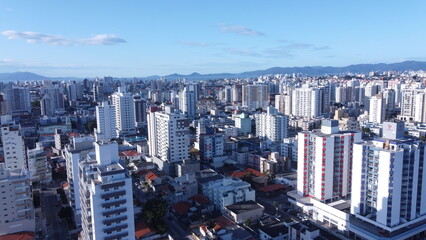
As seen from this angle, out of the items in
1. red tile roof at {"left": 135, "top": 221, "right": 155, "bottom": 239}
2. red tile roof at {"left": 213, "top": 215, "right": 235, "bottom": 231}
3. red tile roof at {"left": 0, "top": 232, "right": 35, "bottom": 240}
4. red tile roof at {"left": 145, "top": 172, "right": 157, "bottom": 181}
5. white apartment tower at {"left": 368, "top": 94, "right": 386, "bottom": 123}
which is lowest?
red tile roof at {"left": 213, "top": 215, "right": 235, "bottom": 231}

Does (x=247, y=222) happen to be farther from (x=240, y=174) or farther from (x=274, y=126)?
(x=274, y=126)

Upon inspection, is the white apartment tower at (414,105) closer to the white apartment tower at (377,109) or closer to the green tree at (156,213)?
the white apartment tower at (377,109)

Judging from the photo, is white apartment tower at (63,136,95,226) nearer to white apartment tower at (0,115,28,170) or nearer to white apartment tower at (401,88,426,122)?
white apartment tower at (0,115,28,170)

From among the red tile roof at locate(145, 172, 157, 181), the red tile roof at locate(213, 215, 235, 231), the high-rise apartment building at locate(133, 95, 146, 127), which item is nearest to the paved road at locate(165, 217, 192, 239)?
A: the red tile roof at locate(213, 215, 235, 231)

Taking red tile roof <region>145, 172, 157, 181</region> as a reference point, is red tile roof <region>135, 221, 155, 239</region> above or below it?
below

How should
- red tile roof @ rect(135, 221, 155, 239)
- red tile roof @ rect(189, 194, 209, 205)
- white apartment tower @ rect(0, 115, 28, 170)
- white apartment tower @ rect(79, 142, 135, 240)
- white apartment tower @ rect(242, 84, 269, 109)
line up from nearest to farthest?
white apartment tower @ rect(79, 142, 135, 240)
red tile roof @ rect(135, 221, 155, 239)
red tile roof @ rect(189, 194, 209, 205)
white apartment tower @ rect(0, 115, 28, 170)
white apartment tower @ rect(242, 84, 269, 109)

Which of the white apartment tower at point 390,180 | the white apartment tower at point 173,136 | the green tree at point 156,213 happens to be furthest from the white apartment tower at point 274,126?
the green tree at point 156,213

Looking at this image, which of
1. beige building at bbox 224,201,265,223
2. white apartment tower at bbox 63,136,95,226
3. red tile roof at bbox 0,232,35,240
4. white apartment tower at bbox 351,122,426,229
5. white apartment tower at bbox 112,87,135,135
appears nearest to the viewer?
white apartment tower at bbox 351,122,426,229
